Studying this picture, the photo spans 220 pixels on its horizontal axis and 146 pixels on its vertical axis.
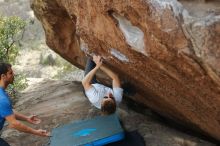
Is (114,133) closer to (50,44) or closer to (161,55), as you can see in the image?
(161,55)

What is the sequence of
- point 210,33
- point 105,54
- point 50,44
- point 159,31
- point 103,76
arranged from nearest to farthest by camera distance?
1. point 210,33
2. point 159,31
3. point 105,54
4. point 103,76
5. point 50,44

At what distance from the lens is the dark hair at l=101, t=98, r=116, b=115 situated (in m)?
6.07

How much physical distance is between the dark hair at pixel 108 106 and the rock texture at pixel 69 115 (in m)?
0.65

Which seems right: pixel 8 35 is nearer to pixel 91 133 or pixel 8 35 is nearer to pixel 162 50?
pixel 91 133

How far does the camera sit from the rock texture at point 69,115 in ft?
21.5

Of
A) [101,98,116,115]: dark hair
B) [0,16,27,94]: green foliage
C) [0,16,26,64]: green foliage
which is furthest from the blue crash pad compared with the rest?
[0,16,26,64]: green foliage

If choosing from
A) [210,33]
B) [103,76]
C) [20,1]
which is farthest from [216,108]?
[20,1]

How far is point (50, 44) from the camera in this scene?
9.23 m

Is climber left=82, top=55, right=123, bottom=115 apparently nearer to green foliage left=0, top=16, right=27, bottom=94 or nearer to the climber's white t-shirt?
the climber's white t-shirt

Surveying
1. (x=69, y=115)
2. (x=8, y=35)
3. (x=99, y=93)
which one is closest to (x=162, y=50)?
(x=99, y=93)

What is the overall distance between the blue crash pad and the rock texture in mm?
643

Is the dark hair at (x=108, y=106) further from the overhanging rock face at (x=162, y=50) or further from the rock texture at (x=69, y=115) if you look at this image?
the rock texture at (x=69, y=115)

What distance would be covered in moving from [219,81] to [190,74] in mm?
381

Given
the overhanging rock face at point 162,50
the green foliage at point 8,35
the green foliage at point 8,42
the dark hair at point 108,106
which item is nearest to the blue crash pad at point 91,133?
the dark hair at point 108,106
